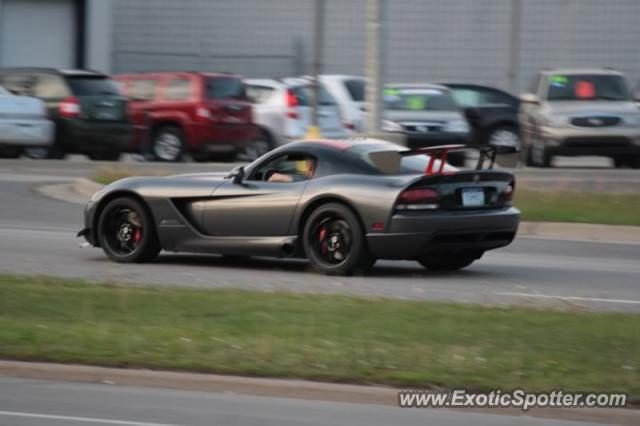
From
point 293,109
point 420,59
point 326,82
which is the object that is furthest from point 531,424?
point 420,59

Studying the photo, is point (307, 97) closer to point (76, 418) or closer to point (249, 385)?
point (249, 385)

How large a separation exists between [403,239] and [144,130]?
49.2 ft

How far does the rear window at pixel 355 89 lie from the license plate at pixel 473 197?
16.7 metres

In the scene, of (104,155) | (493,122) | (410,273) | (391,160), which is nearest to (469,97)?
(493,122)

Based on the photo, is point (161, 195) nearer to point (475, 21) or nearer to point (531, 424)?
point (531, 424)

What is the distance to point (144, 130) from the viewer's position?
87.4ft

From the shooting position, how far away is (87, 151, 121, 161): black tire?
1044 inches

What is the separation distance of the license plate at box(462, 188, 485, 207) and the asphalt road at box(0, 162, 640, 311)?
717mm

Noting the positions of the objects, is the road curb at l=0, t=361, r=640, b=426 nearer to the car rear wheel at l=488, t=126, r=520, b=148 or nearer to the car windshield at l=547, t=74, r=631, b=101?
the car windshield at l=547, t=74, r=631, b=101

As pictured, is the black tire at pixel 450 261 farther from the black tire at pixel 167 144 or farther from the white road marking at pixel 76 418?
the black tire at pixel 167 144

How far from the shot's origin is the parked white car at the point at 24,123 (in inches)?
998

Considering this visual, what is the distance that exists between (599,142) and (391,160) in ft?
44.9

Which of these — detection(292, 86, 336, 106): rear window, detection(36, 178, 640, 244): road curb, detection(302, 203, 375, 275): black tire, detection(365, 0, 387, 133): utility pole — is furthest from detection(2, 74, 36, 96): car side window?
detection(302, 203, 375, 275): black tire

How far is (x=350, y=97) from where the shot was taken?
29047 millimetres
